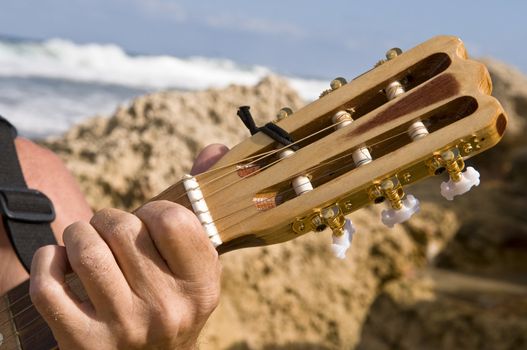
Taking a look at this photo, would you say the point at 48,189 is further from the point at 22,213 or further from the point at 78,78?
the point at 78,78

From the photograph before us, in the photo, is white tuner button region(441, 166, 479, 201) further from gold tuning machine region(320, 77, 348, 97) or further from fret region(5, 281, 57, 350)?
fret region(5, 281, 57, 350)

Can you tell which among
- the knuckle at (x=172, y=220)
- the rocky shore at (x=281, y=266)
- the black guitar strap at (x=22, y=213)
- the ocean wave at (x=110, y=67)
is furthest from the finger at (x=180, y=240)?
the ocean wave at (x=110, y=67)

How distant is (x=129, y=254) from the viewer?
4.20 ft

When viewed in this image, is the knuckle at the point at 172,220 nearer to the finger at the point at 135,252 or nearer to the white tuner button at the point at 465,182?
the finger at the point at 135,252

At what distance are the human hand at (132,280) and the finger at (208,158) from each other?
7.5 inches

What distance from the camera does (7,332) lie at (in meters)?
1.57

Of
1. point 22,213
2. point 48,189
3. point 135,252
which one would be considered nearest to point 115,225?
point 135,252

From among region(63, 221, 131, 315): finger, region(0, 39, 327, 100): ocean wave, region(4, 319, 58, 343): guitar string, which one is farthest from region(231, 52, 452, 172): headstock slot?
region(0, 39, 327, 100): ocean wave

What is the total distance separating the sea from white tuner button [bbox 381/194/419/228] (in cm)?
1053

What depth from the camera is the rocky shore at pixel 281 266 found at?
3090 millimetres

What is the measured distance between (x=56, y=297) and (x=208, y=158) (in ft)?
1.32

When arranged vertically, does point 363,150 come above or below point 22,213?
below

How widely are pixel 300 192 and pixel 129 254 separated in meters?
0.33

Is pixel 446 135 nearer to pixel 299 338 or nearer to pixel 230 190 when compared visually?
pixel 230 190
